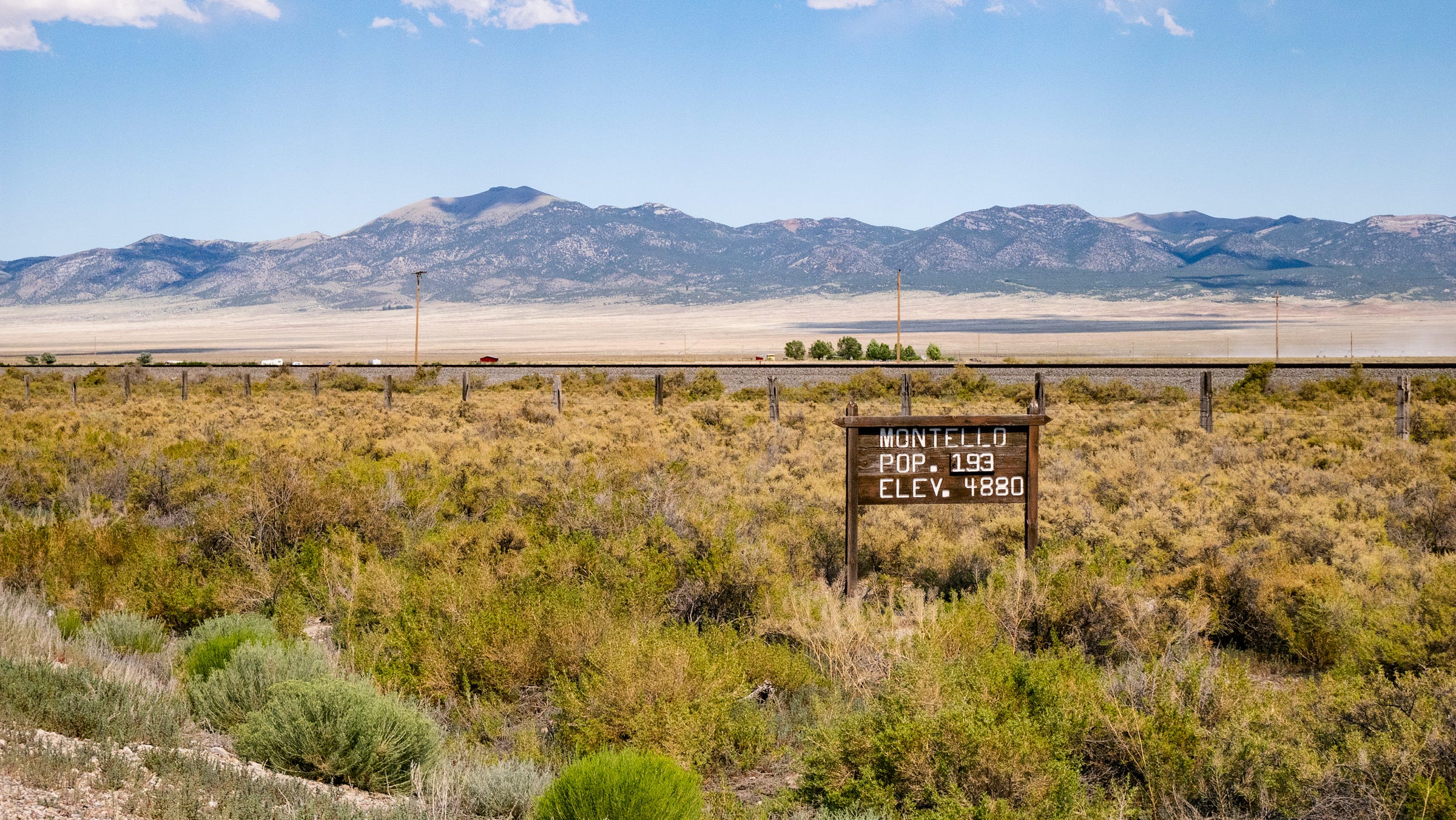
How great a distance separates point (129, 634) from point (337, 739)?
335cm

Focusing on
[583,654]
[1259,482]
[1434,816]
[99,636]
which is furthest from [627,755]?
[1259,482]

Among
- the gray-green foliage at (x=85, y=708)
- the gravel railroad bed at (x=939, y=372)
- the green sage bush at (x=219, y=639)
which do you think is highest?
the gravel railroad bed at (x=939, y=372)

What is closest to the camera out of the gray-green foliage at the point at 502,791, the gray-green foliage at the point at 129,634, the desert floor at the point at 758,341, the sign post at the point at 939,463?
the gray-green foliage at the point at 502,791

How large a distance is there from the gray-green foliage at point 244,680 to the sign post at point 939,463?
4.15 m

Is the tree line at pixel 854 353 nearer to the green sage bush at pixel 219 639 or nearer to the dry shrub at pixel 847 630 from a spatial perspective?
the dry shrub at pixel 847 630

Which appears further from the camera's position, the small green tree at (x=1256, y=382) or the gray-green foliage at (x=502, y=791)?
the small green tree at (x=1256, y=382)

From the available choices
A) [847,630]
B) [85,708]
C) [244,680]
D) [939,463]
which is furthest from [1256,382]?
[85,708]

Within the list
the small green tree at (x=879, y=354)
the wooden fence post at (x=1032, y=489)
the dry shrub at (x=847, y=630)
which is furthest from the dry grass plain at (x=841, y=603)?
the small green tree at (x=879, y=354)

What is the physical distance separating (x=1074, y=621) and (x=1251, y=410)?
2140cm

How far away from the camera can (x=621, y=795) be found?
14.7ft

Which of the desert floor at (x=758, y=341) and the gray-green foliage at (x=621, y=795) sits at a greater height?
the desert floor at (x=758, y=341)

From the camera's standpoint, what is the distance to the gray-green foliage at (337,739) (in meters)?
5.24

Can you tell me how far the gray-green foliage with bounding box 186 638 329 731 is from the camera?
5.96 meters

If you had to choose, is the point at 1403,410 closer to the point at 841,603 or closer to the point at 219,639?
the point at 841,603
